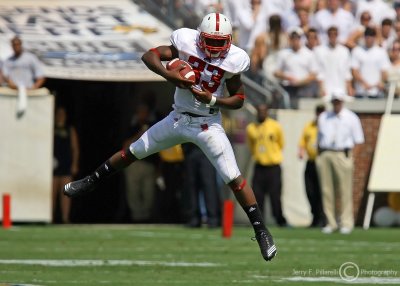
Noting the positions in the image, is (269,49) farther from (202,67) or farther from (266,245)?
(266,245)

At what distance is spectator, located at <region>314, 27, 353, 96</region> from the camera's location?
61.2ft

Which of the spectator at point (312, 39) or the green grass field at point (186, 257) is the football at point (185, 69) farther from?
the spectator at point (312, 39)

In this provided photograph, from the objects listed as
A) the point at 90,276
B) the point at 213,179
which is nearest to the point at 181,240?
the point at 213,179

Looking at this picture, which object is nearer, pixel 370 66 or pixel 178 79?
pixel 178 79

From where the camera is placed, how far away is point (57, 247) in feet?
43.5

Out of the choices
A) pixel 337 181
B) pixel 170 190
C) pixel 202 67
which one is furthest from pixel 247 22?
pixel 202 67

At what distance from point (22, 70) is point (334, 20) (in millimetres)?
4992

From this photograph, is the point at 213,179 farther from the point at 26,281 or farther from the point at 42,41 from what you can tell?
the point at 26,281

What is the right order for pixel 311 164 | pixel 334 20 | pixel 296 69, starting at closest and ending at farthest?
pixel 311 164 < pixel 296 69 < pixel 334 20

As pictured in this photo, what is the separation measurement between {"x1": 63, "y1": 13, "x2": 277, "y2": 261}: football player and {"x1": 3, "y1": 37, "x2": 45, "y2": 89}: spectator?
763cm

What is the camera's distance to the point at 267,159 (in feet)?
59.1

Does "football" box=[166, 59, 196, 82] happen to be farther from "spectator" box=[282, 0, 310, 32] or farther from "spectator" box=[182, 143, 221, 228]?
"spectator" box=[282, 0, 310, 32]

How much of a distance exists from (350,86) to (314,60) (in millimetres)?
740

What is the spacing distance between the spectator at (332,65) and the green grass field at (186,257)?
2.92 meters
